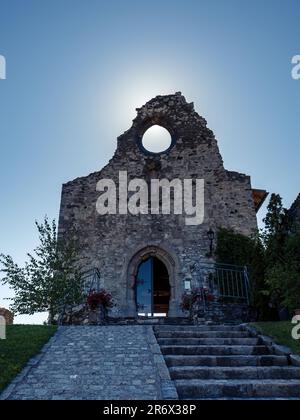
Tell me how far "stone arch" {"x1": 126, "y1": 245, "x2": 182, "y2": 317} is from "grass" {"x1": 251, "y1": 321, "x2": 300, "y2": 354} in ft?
16.8

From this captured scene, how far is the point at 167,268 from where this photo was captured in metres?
14.4

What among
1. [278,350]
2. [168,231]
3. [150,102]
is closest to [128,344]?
[278,350]

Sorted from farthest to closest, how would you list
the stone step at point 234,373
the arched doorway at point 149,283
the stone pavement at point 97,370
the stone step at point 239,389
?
the arched doorway at point 149,283
the stone step at point 234,373
the stone step at point 239,389
the stone pavement at point 97,370

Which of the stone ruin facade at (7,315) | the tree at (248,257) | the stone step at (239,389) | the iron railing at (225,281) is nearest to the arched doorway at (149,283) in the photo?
the iron railing at (225,281)

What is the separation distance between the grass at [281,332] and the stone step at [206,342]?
0.38m

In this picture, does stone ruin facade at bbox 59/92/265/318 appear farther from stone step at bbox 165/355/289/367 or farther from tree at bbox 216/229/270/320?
stone step at bbox 165/355/289/367

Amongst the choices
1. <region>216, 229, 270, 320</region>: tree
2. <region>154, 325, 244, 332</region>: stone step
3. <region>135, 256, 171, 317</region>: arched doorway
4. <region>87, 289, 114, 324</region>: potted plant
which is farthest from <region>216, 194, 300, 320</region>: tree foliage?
<region>87, 289, 114, 324</region>: potted plant

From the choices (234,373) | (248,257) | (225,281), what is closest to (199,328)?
(234,373)

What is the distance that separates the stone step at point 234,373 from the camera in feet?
19.2

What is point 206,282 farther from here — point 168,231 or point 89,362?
point 89,362

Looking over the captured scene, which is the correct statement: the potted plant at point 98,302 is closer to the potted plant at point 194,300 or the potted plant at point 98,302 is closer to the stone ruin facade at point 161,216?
the stone ruin facade at point 161,216

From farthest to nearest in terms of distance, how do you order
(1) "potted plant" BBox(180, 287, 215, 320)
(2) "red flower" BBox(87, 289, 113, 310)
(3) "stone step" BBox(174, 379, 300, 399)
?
(1) "potted plant" BBox(180, 287, 215, 320) < (2) "red flower" BBox(87, 289, 113, 310) < (3) "stone step" BBox(174, 379, 300, 399)

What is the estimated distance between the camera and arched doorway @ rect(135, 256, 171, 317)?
13.8 meters

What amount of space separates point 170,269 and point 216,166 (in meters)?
4.75
